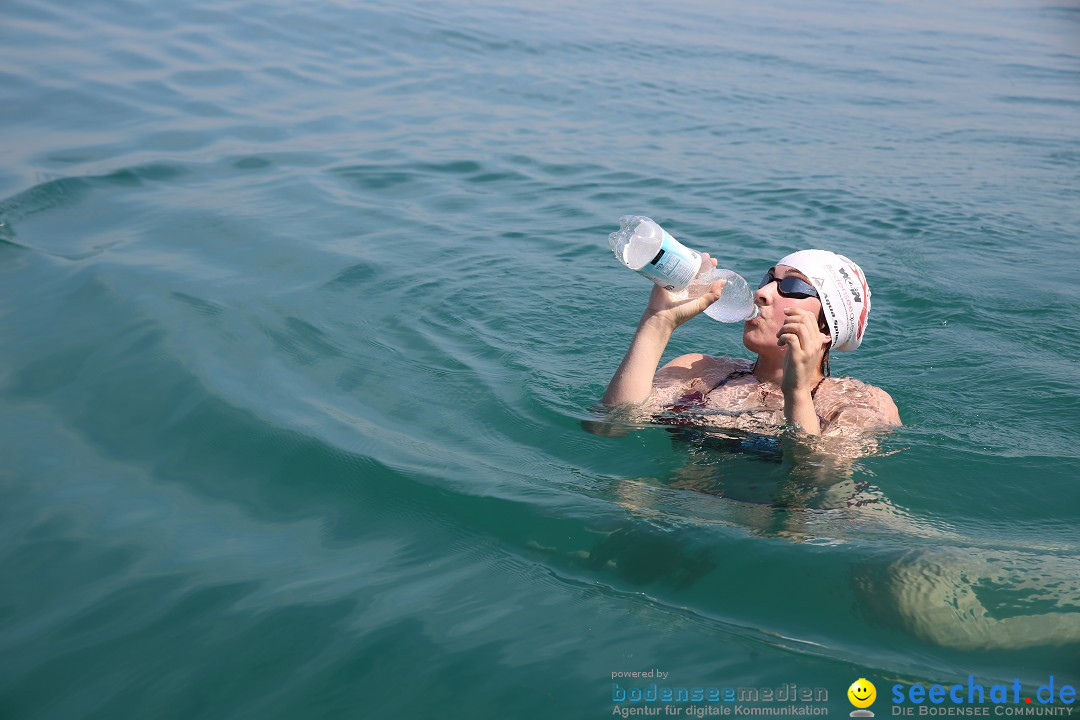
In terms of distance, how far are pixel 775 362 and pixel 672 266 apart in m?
1.09

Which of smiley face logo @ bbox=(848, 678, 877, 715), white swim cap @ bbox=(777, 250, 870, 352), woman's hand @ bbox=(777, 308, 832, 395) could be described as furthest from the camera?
white swim cap @ bbox=(777, 250, 870, 352)

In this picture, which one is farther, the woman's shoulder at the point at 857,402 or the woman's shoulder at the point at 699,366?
the woman's shoulder at the point at 699,366

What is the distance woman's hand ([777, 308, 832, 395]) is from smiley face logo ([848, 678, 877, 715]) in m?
1.69

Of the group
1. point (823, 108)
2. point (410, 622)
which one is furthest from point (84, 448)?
point (823, 108)

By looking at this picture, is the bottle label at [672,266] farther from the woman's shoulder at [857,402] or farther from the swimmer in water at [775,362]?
the woman's shoulder at [857,402]

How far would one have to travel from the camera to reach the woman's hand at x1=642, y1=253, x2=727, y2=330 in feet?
17.3

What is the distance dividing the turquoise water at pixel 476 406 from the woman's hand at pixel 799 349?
23.6 inches


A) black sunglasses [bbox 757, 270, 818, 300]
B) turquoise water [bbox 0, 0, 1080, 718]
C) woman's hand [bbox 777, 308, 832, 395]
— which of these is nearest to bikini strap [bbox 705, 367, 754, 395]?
turquoise water [bbox 0, 0, 1080, 718]

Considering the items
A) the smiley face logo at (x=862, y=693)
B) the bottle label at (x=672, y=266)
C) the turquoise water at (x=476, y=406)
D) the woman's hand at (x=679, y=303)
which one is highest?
the bottle label at (x=672, y=266)

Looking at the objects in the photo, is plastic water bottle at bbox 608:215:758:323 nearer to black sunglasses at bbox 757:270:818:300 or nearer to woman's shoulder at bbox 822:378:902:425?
black sunglasses at bbox 757:270:818:300

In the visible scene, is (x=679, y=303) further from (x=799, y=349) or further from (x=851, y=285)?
(x=851, y=285)

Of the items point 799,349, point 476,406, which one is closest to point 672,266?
point 799,349

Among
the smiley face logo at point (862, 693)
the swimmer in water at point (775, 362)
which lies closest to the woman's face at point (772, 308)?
the swimmer in water at point (775, 362)

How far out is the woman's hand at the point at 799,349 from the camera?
4824mm
